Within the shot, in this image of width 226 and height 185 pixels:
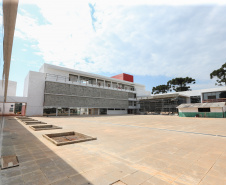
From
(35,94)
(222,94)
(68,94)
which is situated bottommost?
(35,94)

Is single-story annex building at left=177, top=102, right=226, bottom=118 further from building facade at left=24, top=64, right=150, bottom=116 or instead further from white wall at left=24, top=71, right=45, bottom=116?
white wall at left=24, top=71, right=45, bottom=116

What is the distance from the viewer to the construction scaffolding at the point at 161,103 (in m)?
38.0

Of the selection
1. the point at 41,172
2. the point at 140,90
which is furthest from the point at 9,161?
the point at 140,90

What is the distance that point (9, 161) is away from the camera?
152 inches

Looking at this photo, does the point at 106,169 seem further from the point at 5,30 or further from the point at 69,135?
the point at 69,135

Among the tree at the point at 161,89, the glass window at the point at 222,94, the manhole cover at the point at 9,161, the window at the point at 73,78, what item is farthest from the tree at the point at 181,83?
the manhole cover at the point at 9,161

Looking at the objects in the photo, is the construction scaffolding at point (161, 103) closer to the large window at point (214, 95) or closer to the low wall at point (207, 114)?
the large window at point (214, 95)

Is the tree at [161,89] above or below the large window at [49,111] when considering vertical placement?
above

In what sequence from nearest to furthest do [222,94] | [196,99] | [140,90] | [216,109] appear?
[216,109], [222,94], [196,99], [140,90]

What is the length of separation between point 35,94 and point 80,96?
401 inches

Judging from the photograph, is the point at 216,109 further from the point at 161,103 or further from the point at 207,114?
the point at 161,103

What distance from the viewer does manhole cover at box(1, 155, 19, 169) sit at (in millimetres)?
3572

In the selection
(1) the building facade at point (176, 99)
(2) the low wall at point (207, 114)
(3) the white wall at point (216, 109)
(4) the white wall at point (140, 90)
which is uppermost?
(4) the white wall at point (140, 90)

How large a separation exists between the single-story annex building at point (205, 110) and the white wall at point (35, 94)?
32177mm
